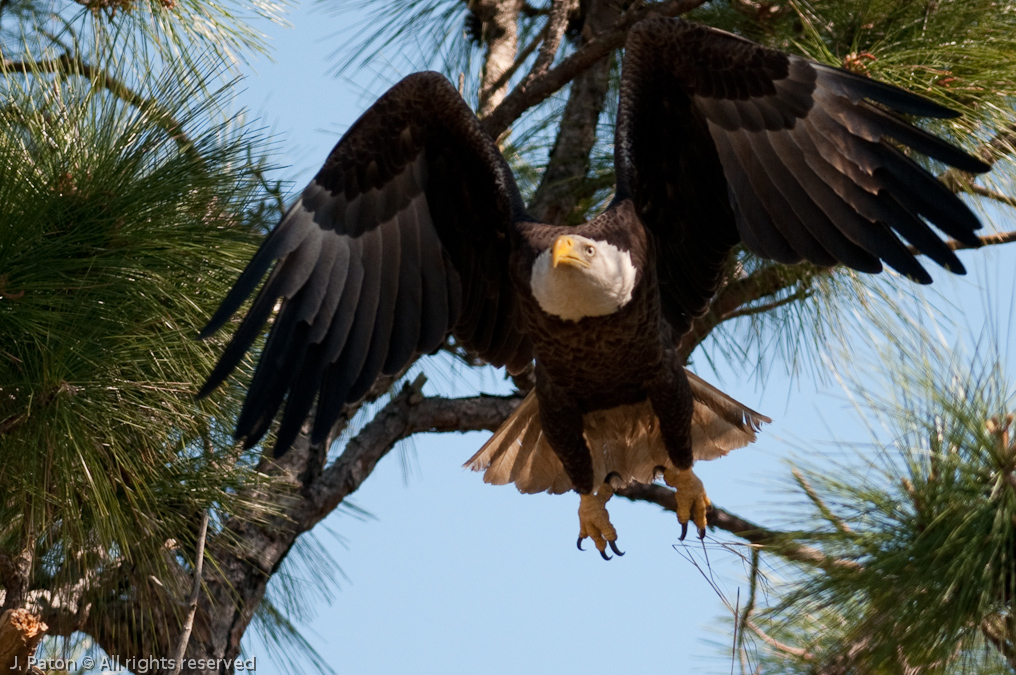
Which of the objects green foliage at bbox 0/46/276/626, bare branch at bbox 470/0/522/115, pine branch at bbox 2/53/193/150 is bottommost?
green foliage at bbox 0/46/276/626

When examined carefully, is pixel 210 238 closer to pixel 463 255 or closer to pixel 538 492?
pixel 463 255

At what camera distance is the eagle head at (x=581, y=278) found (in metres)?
2.66

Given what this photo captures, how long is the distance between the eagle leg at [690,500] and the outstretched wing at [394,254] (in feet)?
1.95

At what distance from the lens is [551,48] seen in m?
3.36

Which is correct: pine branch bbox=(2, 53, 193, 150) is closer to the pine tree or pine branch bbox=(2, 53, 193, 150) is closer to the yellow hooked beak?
the pine tree

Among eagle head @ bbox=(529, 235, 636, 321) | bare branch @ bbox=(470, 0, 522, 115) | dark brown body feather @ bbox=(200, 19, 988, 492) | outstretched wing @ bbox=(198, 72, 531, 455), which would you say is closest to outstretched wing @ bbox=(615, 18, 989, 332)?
dark brown body feather @ bbox=(200, 19, 988, 492)

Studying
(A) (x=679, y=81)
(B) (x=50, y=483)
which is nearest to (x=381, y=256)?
(A) (x=679, y=81)

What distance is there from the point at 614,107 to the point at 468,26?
663 millimetres

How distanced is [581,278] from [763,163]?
27.4 inches

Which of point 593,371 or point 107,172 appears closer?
point 107,172

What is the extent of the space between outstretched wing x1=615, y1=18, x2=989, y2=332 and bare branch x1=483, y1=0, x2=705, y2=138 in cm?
21

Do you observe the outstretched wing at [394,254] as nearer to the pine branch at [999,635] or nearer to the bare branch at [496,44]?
the bare branch at [496,44]

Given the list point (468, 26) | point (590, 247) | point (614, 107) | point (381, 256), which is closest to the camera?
point (590, 247)

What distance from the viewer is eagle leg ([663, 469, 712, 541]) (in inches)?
126
